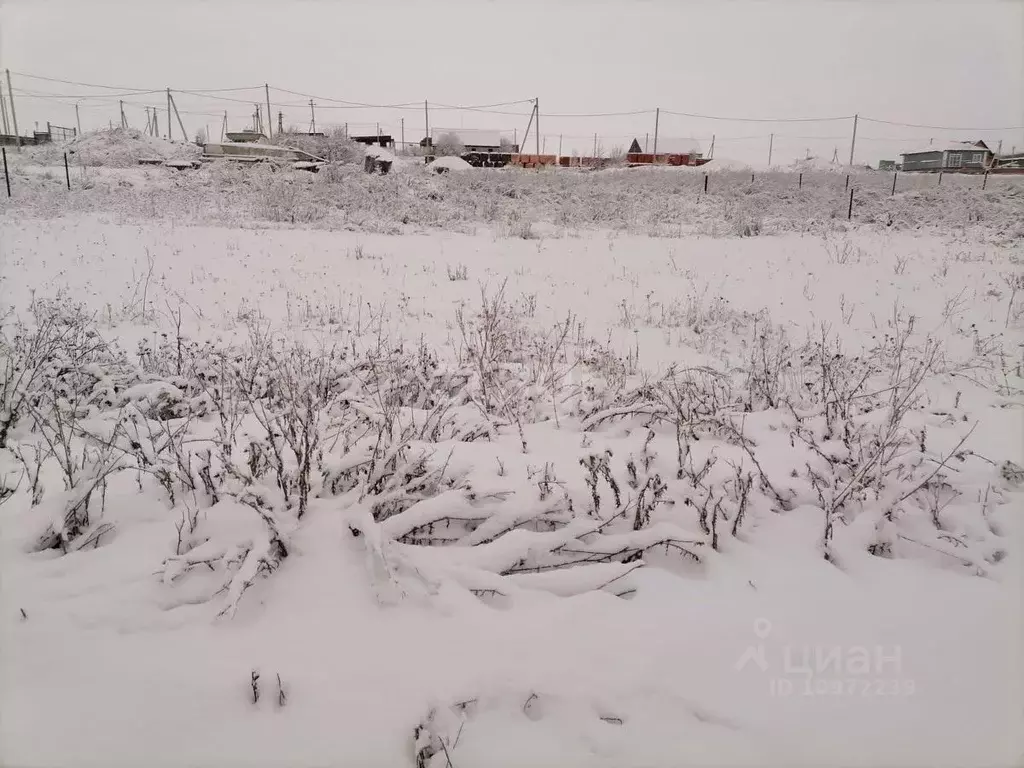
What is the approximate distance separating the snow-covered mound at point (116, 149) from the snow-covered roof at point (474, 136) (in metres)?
20.2

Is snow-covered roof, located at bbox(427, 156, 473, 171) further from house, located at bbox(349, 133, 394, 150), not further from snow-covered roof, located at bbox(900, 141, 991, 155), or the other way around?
snow-covered roof, located at bbox(900, 141, 991, 155)

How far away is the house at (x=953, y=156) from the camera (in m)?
39.7

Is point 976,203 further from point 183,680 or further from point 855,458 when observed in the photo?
point 183,680

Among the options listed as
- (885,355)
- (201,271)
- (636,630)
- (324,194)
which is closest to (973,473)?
(636,630)

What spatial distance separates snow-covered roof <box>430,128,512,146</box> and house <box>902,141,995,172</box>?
31.3 meters

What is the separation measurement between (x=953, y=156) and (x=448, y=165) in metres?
35.4

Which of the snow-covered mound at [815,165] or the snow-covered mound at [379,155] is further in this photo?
the snow-covered mound at [815,165]

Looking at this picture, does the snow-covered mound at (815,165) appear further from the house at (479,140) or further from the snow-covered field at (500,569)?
the snow-covered field at (500,569)

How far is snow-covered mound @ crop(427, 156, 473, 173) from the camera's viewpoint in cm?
2927

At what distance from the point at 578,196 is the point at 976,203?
41.1 ft

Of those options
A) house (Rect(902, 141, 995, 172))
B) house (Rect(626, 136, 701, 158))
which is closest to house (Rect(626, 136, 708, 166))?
house (Rect(626, 136, 701, 158))

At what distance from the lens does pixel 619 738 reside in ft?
5.50

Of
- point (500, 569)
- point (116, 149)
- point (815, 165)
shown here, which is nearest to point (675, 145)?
point (815, 165)

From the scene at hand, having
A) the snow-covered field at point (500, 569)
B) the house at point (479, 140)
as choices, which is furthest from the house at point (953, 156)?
the snow-covered field at point (500, 569)
